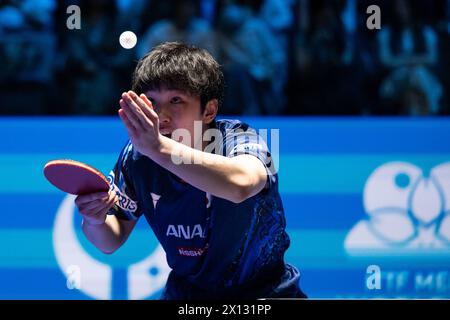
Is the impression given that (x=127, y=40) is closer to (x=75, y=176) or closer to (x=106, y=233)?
(x=106, y=233)

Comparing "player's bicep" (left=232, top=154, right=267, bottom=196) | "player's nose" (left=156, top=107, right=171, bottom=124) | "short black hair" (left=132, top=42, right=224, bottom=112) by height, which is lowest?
"player's bicep" (left=232, top=154, right=267, bottom=196)

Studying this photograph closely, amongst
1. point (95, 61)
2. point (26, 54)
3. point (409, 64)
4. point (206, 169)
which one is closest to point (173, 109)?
point (206, 169)

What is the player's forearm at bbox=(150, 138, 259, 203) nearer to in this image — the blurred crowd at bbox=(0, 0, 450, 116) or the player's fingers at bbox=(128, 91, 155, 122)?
the player's fingers at bbox=(128, 91, 155, 122)

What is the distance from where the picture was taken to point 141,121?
2.12 meters

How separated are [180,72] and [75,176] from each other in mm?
454

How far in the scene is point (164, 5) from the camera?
5.66 metres

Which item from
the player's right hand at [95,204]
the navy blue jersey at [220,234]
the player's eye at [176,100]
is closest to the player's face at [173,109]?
the player's eye at [176,100]

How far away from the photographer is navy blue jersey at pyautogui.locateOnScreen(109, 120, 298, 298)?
8.70ft

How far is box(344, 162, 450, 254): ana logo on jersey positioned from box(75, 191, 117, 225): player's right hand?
6.86ft

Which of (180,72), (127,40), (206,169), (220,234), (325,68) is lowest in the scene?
(220,234)

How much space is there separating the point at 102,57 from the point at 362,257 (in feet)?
7.23

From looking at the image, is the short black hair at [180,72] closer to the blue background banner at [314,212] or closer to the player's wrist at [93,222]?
the player's wrist at [93,222]

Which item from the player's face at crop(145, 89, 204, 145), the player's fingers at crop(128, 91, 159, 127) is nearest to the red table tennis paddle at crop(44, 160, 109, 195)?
the player's face at crop(145, 89, 204, 145)
